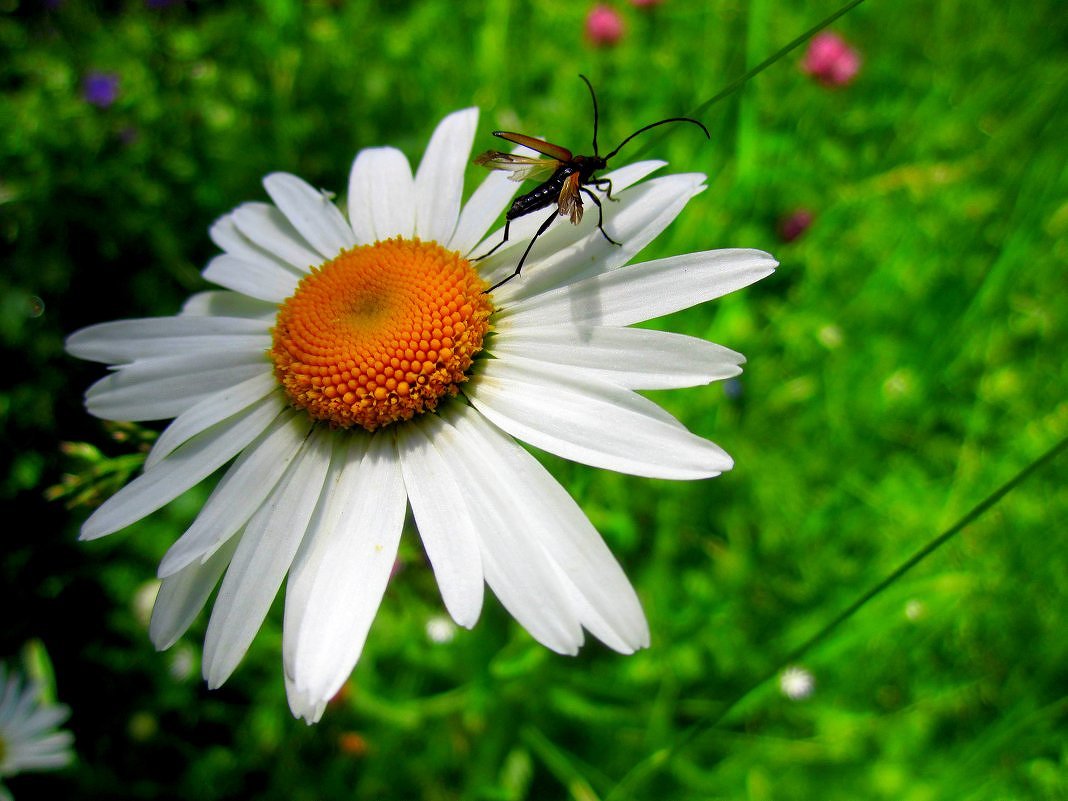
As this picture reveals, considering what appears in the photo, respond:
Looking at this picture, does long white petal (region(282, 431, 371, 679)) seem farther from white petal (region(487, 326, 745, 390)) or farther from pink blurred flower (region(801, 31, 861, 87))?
pink blurred flower (region(801, 31, 861, 87))

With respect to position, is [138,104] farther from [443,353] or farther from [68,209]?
[443,353]

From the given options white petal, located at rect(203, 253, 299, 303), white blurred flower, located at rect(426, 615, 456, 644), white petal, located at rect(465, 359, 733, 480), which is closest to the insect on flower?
white petal, located at rect(465, 359, 733, 480)

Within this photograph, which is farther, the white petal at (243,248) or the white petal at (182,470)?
the white petal at (243,248)

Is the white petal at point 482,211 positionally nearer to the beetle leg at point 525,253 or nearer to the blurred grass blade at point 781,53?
the beetle leg at point 525,253

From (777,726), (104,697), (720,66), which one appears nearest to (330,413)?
(777,726)

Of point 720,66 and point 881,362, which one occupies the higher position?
point 720,66

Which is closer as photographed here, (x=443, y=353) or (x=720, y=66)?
(x=443, y=353)

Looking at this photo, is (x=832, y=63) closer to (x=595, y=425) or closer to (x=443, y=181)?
(x=443, y=181)

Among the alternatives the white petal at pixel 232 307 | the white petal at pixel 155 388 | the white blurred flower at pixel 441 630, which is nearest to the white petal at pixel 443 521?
the white petal at pixel 155 388
